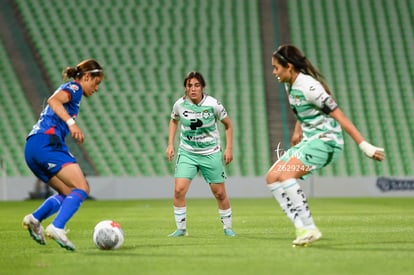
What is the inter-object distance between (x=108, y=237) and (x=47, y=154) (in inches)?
38.7

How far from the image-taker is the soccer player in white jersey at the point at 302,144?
787 cm

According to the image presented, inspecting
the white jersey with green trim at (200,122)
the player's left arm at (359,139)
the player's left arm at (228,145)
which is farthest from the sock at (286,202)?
the white jersey with green trim at (200,122)

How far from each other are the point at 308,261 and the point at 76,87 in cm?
289

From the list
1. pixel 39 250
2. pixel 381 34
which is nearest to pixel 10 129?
pixel 381 34

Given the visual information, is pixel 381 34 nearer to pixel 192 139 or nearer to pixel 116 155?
pixel 116 155

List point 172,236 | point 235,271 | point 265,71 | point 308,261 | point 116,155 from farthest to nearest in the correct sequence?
point 265,71 → point 116,155 → point 172,236 → point 308,261 → point 235,271

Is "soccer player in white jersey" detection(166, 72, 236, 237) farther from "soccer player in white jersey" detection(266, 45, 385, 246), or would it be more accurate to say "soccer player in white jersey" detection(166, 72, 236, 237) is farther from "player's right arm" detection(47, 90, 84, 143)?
"player's right arm" detection(47, 90, 84, 143)

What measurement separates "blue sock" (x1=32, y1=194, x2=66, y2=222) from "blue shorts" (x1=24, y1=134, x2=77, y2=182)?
0.34 meters

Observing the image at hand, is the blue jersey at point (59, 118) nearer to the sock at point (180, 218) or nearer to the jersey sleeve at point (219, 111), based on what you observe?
the sock at point (180, 218)

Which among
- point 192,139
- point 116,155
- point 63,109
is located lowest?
point 116,155

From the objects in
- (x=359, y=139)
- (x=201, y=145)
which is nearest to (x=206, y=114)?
(x=201, y=145)

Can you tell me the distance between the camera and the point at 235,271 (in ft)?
20.2

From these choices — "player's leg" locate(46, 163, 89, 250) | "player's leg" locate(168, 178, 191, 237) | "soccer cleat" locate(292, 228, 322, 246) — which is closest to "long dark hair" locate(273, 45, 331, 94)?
"soccer cleat" locate(292, 228, 322, 246)

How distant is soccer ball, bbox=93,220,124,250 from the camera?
8.05m
